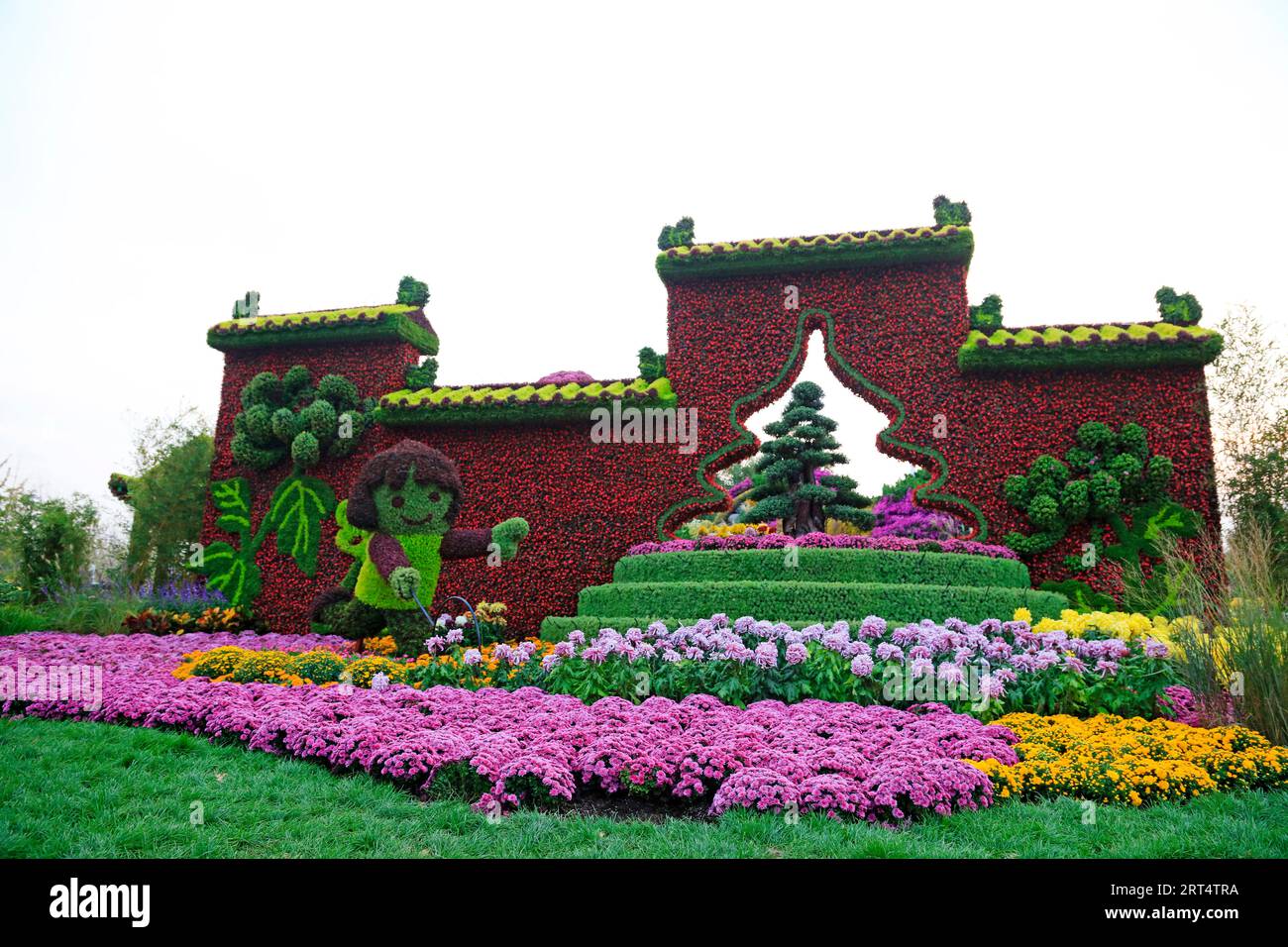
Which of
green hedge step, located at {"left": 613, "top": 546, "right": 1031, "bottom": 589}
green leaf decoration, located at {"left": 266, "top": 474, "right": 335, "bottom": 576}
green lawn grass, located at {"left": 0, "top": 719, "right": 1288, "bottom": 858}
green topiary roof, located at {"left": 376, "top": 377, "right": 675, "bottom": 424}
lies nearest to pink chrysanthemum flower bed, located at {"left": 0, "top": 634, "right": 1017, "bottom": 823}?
green lawn grass, located at {"left": 0, "top": 719, "right": 1288, "bottom": 858}

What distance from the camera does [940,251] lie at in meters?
12.1

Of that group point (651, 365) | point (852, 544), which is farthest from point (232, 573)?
point (852, 544)

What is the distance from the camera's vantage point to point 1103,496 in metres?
10.7

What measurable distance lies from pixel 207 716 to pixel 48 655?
4.43 m

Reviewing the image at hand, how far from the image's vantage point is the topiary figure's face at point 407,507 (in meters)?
9.62

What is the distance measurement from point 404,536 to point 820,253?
7.55m

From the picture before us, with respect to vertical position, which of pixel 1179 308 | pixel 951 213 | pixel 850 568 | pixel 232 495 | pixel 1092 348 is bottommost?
pixel 850 568

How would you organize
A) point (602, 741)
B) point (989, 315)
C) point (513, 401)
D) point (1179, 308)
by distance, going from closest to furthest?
point (602, 741), point (1179, 308), point (989, 315), point (513, 401)

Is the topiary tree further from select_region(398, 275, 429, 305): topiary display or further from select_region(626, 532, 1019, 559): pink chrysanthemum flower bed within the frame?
select_region(398, 275, 429, 305): topiary display

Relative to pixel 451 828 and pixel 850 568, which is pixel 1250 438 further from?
pixel 451 828

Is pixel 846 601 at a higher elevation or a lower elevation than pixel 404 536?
lower

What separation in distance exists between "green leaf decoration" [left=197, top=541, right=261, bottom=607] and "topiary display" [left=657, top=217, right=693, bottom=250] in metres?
8.80
